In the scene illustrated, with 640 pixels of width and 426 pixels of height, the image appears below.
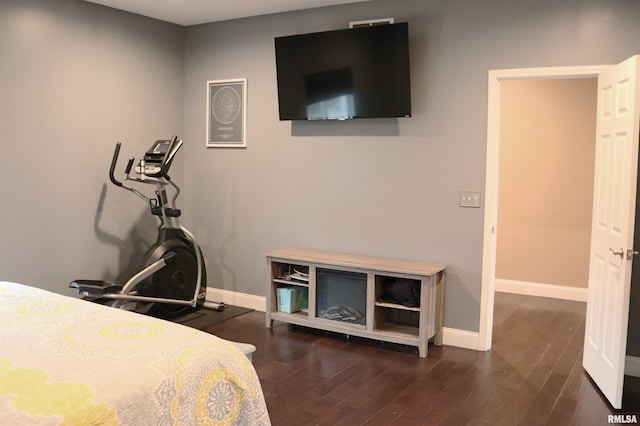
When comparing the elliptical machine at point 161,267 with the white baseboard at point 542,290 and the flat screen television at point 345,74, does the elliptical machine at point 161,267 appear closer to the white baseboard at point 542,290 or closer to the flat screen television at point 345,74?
the flat screen television at point 345,74

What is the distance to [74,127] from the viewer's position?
4.72 metres

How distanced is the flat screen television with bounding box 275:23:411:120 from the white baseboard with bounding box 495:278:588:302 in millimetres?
2845

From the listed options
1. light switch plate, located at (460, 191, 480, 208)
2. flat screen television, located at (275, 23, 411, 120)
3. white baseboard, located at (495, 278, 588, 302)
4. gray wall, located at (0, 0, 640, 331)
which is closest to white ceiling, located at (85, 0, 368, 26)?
gray wall, located at (0, 0, 640, 331)

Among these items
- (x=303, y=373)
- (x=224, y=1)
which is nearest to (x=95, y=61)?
(x=224, y=1)

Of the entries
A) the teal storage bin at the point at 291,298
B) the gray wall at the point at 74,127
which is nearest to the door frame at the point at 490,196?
the teal storage bin at the point at 291,298

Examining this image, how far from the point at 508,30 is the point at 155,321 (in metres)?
3.20

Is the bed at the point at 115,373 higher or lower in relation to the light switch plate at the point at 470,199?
lower

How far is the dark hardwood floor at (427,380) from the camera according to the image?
10.6 feet

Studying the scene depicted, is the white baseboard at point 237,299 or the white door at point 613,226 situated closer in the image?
the white door at point 613,226

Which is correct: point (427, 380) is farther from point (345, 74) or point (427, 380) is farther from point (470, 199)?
point (345, 74)

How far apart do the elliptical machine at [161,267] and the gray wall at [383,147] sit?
0.54 m

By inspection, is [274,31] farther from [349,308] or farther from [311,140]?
[349,308]

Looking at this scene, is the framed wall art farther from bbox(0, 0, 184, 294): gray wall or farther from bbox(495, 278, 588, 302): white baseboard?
bbox(495, 278, 588, 302): white baseboard

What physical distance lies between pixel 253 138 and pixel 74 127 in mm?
1512
